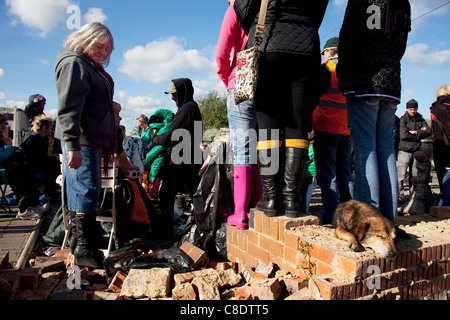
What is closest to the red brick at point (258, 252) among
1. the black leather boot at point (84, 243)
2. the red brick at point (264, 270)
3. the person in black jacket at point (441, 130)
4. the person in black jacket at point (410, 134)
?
the red brick at point (264, 270)

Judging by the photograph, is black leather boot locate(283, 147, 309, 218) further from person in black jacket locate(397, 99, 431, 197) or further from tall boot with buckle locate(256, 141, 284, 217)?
person in black jacket locate(397, 99, 431, 197)

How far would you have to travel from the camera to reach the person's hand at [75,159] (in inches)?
97.8

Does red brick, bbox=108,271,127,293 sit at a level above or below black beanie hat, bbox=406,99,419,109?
below

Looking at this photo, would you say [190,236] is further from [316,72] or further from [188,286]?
[316,72]

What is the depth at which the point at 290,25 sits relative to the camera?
239cm

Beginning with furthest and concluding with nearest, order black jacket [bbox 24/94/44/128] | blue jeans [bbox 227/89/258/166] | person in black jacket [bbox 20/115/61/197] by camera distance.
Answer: black jacket [bbox 24/94/44/128], person in black jacket [bbox 20/115/61/197], blue jeans [bbox 227/89/258/166]

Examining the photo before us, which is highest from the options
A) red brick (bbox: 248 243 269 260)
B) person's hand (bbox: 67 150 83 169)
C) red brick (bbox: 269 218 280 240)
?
person's hand (bbox: 67 150 83 169)

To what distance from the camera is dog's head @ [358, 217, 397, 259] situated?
6.37ft

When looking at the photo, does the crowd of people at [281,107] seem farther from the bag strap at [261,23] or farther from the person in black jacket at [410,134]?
the person in black jacket at [410,134]

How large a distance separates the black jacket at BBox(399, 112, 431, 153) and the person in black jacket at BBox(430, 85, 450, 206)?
1.68 meters

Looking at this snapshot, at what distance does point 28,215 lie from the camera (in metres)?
5.16

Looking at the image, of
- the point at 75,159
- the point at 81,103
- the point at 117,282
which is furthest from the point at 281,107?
the point at 117,282

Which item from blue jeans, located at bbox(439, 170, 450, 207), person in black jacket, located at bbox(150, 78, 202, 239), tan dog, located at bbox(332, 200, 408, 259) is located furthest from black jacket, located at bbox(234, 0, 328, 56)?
blue jeans, located at bbox(439, 170, 450, 207)
